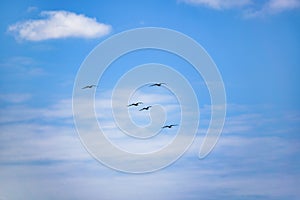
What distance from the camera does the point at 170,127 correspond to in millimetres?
30328

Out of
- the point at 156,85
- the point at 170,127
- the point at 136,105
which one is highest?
the point at 156,85

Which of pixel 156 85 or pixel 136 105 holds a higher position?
pixel 156 85

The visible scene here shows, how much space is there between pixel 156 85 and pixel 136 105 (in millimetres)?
4901

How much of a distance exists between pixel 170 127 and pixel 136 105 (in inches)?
273

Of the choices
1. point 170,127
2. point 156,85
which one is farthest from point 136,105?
point 170,127

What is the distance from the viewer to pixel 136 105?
31328mm

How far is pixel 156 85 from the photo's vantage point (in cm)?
3109

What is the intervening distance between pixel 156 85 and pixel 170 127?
7537 mm

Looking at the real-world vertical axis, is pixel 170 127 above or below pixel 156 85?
below

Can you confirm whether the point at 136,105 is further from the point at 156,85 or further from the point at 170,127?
the point at 170,127

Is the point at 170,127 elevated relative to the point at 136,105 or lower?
lower
